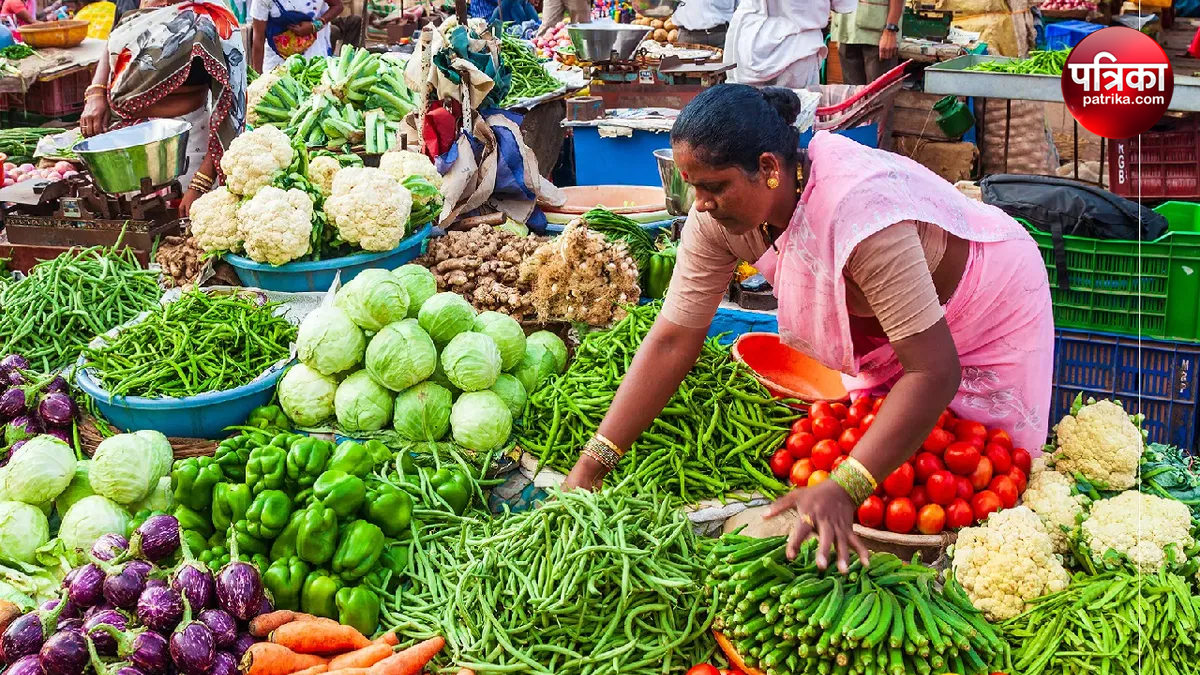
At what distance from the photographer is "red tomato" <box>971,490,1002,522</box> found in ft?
9.21

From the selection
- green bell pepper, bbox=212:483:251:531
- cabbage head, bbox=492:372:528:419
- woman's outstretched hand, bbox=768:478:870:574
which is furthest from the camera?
cabbage head, bbox=492:372:528:419

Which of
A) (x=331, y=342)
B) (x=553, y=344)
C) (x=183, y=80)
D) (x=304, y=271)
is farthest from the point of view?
(x=183, y=80)

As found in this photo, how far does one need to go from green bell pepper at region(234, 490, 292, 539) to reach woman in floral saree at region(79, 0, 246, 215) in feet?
8.76

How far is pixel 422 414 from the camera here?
341cm

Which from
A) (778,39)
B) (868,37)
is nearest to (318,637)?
(778,39)

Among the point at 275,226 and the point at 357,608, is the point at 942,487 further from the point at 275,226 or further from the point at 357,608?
the point at 275,226

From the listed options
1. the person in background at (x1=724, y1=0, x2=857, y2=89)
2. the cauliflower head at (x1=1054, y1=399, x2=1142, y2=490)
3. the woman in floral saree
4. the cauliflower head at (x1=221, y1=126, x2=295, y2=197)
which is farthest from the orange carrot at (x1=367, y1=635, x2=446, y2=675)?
the person in background at (x1=724, y1=0, x2=857, y2=89)

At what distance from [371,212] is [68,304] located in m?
1.26

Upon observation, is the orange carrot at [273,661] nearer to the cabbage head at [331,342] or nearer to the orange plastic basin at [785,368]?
the cabbage head at [331,342]

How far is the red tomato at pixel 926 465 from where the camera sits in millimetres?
2848

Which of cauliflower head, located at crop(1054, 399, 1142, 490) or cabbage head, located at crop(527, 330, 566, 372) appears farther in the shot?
cabbage head, located at crop(527, 330, 566, 372)

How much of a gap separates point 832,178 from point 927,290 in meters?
0.35

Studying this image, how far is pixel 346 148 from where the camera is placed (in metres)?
5.79

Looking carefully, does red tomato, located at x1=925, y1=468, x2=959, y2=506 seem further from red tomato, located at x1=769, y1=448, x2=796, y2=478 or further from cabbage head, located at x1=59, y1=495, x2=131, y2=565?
cabbage head, located at x1=59, y1=495, x2=131, y2=565
